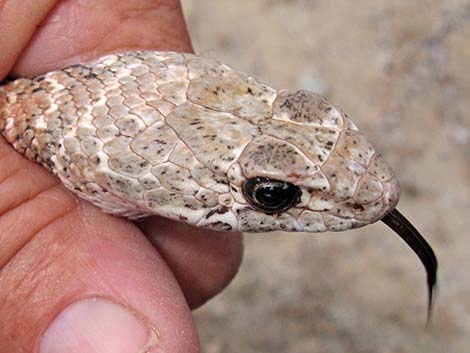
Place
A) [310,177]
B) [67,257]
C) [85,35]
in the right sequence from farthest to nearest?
1. [85,35]
2. [67,257]
3. [310,177]

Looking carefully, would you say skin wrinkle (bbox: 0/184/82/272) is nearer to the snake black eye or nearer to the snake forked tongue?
the snake black eye

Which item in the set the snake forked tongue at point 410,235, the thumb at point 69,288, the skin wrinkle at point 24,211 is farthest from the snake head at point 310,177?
the skin wrinkle at point 24,211

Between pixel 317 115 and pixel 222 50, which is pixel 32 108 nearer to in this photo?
pixel 317 115

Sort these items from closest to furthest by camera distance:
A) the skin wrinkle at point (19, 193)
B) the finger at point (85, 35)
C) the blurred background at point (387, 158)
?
the skin wrinkle at point (19, 193), the finger at point (85, 35), the blurred background at point (387, 158)

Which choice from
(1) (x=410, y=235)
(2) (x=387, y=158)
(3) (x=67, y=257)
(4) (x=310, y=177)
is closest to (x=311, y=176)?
(4) (x=310, y=177)

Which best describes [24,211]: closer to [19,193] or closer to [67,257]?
[19,193]

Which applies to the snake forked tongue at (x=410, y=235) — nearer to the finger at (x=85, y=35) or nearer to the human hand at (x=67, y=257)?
the human hand at (x=67, y=257)

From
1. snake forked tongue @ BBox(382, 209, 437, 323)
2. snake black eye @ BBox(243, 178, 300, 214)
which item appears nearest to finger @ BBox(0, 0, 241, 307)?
snake black eye @ BBox(243, 178, 300, 214)

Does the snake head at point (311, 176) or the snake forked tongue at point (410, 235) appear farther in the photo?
the snake forked tongue at point (410, 235)
